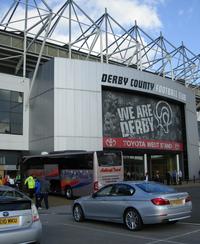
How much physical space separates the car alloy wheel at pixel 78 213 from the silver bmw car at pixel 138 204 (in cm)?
41

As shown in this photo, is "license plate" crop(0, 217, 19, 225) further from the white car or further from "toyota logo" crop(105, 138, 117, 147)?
"toyota logo" crop(105, 138, 117, 147)

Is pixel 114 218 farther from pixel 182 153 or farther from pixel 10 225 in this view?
pixel 182 153

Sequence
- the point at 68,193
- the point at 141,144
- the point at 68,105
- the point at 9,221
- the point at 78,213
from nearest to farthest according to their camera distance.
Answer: the point at 9,221 → the point at 78,213 → the point at 68,193 → the point at 68,105 → the point at 141,144

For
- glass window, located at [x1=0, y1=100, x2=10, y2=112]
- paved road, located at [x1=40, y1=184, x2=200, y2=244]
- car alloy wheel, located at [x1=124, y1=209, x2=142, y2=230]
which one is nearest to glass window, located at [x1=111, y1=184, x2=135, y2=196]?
car alloy wheel, located at [x1=124, y1=209, x2=142, y2=230]

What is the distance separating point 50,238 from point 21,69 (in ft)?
118

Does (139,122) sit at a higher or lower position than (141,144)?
higher

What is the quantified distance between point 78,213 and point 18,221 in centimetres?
588

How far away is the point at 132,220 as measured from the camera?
11.3m

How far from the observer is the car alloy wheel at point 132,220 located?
1109 cm

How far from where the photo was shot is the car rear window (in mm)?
7797

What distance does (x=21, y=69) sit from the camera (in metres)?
44.2

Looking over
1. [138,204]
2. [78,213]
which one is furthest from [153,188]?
[78,213]

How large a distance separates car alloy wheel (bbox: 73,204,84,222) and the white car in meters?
5.36

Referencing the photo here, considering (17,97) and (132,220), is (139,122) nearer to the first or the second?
(17,97)
